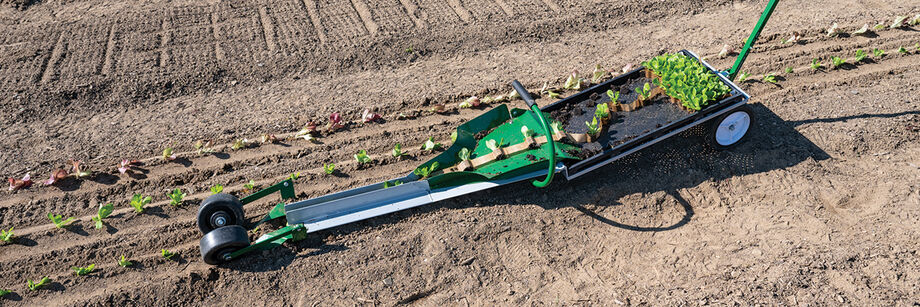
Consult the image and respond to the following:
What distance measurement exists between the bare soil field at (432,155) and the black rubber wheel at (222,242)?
16 cm

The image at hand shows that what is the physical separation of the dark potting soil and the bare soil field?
1.53 feet

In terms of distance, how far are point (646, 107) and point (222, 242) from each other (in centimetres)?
373

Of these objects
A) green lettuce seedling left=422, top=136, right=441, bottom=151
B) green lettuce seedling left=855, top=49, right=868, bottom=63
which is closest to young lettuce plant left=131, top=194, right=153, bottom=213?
green lettuce seedling left=422, top=136, right=441, bottom=151

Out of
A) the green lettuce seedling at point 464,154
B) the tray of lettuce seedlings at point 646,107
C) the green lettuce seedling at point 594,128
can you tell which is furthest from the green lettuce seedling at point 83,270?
the green lettuce seedling at point 594,128

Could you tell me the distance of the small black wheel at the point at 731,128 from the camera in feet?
18.0

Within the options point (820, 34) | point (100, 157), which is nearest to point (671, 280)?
point (820, 34)

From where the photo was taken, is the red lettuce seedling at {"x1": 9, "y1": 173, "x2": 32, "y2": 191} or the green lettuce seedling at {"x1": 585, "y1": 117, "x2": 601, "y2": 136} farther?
the red lettuce seedling at {"x1": 9, "y1": 173, "x2": 32, "y2": 191}

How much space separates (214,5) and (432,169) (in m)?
4.81

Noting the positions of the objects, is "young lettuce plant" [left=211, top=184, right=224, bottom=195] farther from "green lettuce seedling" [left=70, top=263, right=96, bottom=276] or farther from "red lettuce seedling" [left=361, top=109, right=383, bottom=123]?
"red lettuce seedling" [left=361, top=109, right=383, bottom=123]

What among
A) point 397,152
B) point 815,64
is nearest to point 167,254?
point 397,152

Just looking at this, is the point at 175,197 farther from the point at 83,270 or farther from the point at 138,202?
the point at 83,270

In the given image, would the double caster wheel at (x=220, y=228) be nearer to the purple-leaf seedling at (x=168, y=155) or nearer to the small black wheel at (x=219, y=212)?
the small black wheel at (x=219, y=212)

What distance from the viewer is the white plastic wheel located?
18.2ft

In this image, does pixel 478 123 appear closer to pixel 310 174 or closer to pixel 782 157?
pixel 310 174
